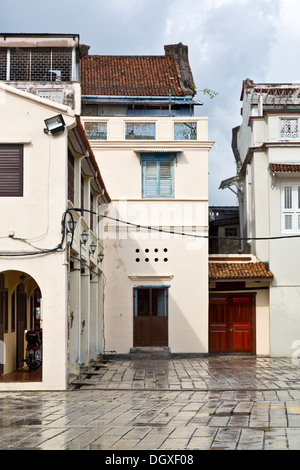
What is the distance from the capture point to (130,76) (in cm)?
3175

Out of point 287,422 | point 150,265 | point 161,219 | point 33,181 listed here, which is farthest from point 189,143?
point 287,422

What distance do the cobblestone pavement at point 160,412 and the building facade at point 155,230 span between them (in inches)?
192

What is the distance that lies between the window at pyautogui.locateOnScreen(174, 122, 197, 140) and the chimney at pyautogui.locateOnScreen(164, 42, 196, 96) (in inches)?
248

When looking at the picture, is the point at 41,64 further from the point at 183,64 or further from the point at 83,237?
the point at 183,64

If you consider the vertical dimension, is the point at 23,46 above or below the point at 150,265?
above

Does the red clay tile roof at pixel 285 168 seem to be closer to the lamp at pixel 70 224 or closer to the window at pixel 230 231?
the window at pixel 230 231

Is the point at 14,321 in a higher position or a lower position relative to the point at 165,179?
lower

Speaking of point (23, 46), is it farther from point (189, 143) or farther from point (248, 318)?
point (248, 318)

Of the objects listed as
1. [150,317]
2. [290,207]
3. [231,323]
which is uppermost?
[290,207]

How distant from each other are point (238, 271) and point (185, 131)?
5.13 metres

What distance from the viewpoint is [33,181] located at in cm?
1478

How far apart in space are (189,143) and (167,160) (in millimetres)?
945

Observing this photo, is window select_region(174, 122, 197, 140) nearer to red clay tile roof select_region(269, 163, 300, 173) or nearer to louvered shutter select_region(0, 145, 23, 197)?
red clay tile roof select_region(269, 163, 300, 173)

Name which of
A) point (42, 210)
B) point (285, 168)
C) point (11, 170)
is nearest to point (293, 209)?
point (285, 168)
